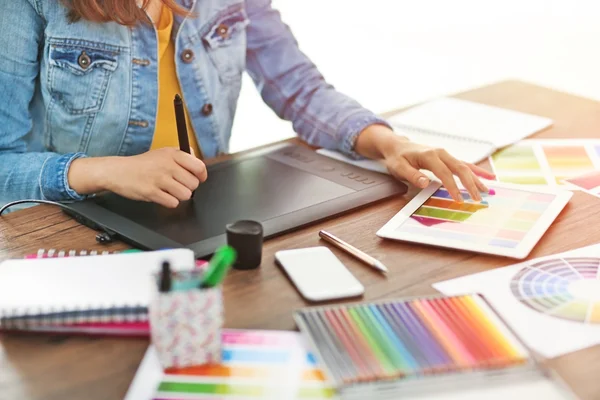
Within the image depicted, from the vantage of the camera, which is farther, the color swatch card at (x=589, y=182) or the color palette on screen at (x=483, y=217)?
the color swatch card at (x=589, y=182)

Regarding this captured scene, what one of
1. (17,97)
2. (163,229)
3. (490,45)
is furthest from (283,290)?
(490,45)

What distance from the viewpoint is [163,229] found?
108 centimetres

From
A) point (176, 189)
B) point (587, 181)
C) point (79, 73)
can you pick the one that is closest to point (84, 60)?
point (79, 73)

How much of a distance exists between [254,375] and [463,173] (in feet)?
1.87

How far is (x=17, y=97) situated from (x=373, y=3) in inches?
117

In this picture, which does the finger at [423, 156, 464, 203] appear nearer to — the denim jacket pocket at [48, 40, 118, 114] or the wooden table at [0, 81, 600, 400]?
the wooden table at [0, 81, 600, 400]

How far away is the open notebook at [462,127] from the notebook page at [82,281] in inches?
20.5

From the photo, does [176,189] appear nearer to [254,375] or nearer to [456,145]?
[254,375]

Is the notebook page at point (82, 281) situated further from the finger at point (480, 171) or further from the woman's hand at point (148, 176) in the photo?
the finger at point (480, 171)

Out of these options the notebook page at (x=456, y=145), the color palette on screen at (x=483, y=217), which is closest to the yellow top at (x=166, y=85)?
the notebook page at (x=456, y=145)

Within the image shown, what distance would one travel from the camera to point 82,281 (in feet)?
3.04

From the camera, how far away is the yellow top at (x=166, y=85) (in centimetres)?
146

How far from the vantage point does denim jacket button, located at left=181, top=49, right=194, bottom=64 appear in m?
1.47

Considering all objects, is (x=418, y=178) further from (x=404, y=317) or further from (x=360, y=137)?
(x=404, y=317)
